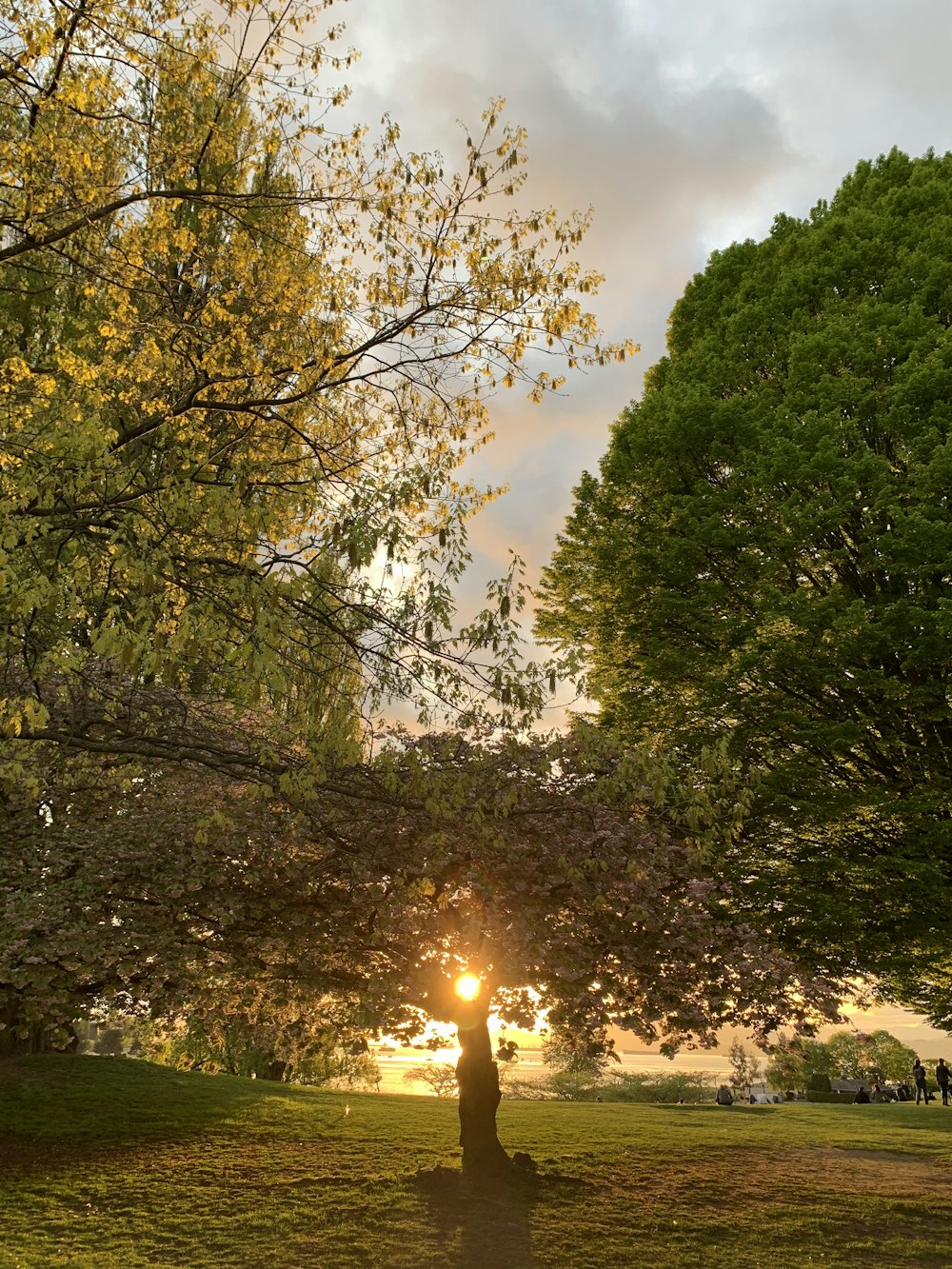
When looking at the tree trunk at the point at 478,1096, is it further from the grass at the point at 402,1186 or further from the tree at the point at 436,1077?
the tree at the point at 436,1077

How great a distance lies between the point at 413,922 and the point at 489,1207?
4.26 metres

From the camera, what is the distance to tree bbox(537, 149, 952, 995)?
15195 mm

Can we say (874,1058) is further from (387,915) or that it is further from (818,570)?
(387,915)

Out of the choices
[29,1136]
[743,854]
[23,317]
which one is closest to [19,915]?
[29,1136]

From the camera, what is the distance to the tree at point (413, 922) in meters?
13.5

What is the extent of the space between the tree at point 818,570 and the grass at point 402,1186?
4.30 m

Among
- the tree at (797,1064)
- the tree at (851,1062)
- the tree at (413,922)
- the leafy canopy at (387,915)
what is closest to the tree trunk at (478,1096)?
the tree at (413,922)

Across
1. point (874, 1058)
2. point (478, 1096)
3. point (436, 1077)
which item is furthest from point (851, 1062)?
point (478, 1096)

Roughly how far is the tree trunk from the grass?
82cm

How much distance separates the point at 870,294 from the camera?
1806 centimetres

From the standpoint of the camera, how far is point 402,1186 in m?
14.5

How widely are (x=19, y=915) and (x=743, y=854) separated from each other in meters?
12.5

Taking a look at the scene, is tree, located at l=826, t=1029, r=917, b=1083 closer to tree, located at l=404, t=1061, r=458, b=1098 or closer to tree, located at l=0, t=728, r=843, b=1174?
tree, located at l=404, t=1061, r=458, b=1098

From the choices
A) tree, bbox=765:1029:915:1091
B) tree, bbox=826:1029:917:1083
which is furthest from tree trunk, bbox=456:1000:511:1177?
tree, bbox=826:1029:917:1083
